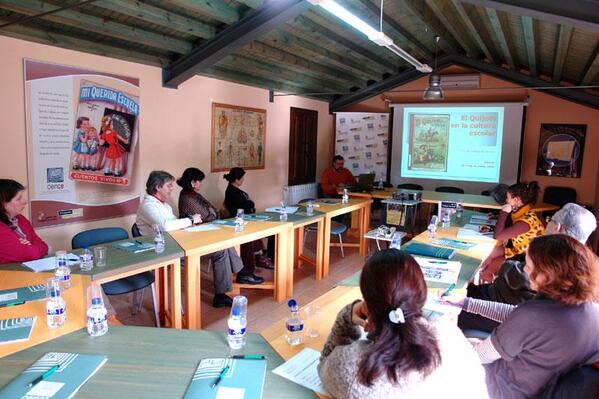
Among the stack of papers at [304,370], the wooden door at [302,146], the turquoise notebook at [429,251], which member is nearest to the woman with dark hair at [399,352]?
the stack of papers at [304,370]

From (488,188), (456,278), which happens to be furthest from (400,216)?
(456,278)

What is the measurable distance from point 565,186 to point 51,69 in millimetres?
7569

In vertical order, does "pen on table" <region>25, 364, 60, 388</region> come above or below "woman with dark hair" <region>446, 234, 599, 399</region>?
below

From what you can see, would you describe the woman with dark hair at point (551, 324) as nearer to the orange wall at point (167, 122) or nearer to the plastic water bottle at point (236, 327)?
the plastic water bottle at point (236, 327)

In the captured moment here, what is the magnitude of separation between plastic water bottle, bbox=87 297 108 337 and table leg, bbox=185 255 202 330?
1.34 metres

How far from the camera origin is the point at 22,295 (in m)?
2.16

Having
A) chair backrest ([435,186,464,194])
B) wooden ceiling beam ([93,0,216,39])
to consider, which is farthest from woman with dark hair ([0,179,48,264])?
chair backrest ([435,186,464,194])

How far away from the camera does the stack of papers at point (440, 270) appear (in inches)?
101

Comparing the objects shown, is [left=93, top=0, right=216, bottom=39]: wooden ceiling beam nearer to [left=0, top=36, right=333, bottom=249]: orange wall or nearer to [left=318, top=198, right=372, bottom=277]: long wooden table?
[left=0, top=36, right=333, bottom=249]: orange wall

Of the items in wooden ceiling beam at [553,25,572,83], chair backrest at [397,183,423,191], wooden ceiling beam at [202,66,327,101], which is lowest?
chair backrest at [397,183,423,191]

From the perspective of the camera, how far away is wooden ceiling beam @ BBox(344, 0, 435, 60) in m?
4.69

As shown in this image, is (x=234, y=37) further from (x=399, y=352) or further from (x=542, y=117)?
Answer: (x=542, y=117)

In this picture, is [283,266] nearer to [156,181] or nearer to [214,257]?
[214,257]

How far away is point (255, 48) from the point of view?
16.9 feet
